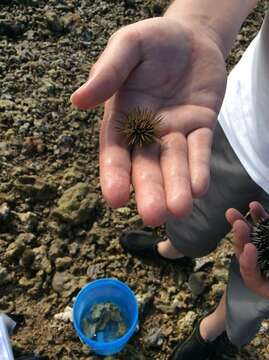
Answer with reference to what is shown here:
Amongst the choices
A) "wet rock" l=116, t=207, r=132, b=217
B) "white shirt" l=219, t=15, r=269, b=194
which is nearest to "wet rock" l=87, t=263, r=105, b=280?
"wet rock" l=116, t=207, r=132, b=217

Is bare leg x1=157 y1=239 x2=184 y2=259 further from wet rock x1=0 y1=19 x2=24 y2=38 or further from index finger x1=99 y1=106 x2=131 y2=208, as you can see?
wet rock x1=0 y1=19 x2=24 y2=38

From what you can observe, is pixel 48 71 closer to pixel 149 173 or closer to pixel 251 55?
pixel 251 55

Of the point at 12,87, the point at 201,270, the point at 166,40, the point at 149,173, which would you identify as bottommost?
the point at 201,270

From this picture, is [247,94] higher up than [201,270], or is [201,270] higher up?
[247,94]

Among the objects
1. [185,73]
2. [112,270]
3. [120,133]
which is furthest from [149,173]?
[112,270]

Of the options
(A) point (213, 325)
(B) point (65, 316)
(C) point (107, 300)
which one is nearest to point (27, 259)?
(B) point (65, 316)

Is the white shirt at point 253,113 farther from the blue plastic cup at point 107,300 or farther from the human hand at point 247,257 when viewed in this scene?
the blue plastic cup at point 107,300

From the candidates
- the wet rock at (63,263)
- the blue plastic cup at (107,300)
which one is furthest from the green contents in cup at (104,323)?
the wet rock at (63,263)

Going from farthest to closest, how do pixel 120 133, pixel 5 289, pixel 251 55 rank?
1. pixel 5 289
2. pixel 251 55
3. pixel 120 133
